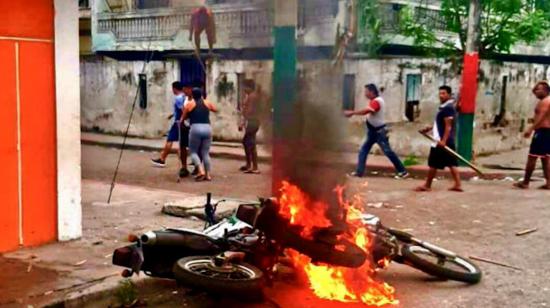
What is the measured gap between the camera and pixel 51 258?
19.5 ft

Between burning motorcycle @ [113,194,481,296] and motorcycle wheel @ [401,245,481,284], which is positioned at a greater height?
burning motorcycle @ [113,194,481,296]

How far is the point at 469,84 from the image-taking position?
42.6 feet

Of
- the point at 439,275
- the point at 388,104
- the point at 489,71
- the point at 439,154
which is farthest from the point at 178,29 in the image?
the point at 439,275

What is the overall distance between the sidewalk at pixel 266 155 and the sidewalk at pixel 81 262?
1596 millimetres

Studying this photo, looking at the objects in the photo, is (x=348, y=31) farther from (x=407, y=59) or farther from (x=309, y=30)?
(x=407, y=59)

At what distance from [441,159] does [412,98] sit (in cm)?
549

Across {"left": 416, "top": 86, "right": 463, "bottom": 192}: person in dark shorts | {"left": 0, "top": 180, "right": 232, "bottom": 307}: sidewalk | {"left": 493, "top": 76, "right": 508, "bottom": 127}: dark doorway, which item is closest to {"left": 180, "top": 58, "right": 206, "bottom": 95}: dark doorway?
{"left": 493, "top": 76, "right": 508, "bottom": 127}: dark doorway

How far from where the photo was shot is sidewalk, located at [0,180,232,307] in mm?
4973

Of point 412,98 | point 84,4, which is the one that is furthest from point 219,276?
point 84,4

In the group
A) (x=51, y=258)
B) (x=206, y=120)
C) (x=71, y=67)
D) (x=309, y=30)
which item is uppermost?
(x=309, y=30)

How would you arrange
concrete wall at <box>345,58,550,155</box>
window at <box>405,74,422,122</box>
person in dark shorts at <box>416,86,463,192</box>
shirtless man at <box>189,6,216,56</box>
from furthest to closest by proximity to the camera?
shirtless man at <box>189,6,216,56</box>, window at <box>405,74,422,122</box>, concrete wall at <box>345,58,550,155</box>, person in dark shorts at <box>416,86,463,192</box>

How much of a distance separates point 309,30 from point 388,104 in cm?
960

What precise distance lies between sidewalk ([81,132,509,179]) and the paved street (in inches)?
13.1

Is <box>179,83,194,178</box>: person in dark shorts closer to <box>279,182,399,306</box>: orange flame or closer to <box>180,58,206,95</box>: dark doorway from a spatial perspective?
<box>279,182,399,306</box>: orange flame
